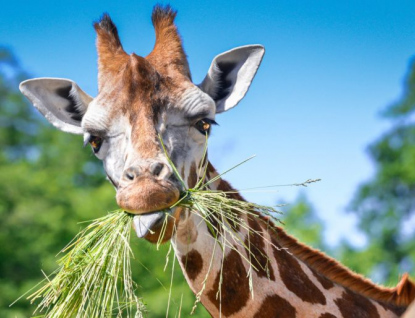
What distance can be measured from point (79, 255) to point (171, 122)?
1.02 metres

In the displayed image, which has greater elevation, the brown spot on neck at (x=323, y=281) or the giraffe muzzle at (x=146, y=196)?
the giraffe muzzle at (x=146, y=196)

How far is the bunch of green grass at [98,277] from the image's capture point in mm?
3949

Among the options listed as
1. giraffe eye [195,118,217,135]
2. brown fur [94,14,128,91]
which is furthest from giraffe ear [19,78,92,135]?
giraffe eye [195,118,217,135]

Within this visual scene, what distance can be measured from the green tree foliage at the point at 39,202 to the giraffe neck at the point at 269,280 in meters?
Answer: 11.3

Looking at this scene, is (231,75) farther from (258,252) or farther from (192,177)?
(258,252)

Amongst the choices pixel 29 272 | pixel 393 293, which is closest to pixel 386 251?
pixel 29 272

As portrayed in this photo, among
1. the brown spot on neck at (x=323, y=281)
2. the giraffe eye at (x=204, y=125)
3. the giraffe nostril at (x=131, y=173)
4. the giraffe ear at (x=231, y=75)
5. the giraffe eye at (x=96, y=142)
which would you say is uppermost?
the giraffe ear at (x=231, y=75)

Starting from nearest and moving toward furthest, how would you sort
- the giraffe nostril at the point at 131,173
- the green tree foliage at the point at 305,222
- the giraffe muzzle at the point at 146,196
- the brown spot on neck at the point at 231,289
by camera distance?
the giraffe muzzle at the point at 146,196
the giraffe nostril at the point at 131,173
the brown spot on neck at the point at 231,289
the green tree foliage at the point at 305,222

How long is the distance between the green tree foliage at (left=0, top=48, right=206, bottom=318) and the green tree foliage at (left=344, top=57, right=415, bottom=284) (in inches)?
508

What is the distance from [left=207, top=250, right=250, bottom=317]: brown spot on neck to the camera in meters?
4.24

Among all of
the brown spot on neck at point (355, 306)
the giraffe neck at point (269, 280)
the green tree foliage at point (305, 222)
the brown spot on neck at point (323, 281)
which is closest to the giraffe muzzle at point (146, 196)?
the giraffe neck at point (269, 280)

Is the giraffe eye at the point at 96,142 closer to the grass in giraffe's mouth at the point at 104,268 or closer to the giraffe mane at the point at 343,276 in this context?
the grass in giraffe's mouth at the point at 104,268

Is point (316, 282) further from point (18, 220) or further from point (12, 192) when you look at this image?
point (12, 192)

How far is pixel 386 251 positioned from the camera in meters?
33.5
